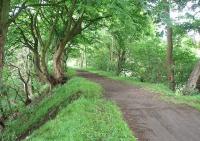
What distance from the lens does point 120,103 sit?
12.8 m

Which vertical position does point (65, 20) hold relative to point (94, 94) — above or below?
above

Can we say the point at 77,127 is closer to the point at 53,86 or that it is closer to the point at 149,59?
the point at 53,86

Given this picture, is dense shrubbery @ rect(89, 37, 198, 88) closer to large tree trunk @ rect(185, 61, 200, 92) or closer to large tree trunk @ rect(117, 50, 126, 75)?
large tree trunk @ rect(117, 50, 126, 75)

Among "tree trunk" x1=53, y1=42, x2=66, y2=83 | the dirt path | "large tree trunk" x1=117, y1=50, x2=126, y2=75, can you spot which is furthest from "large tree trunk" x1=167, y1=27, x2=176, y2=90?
"large tree trunk" x1=117, y1=50, x2=126, y2=75

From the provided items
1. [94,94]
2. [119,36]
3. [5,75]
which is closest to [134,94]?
[94,94]

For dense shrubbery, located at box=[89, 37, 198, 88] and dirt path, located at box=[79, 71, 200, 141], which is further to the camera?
dense shrubbery, located at box=[89, 37, 198, 88]

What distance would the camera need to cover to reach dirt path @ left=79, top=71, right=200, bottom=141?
884 cm

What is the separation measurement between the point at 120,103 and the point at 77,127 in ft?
13.1

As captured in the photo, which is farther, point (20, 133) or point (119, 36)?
point (119, 36)

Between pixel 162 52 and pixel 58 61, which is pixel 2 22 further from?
pixel 162 52

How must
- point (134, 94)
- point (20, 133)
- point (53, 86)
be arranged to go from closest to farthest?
point (20, 133) → point (134, 94) → point (53, 86)

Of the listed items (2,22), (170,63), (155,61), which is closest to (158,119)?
(2,22)

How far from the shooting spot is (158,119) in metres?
10.5

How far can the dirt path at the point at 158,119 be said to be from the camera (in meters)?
8.84
